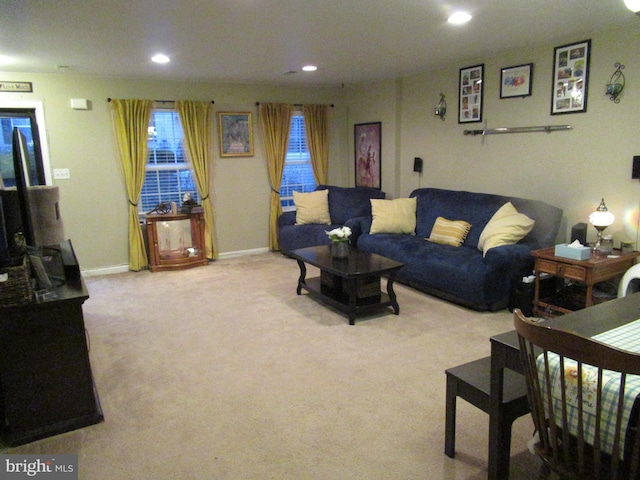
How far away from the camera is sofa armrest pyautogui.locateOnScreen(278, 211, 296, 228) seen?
246 inches

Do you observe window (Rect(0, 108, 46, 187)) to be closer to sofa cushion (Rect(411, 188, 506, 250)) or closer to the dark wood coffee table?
the dark wood coffee table

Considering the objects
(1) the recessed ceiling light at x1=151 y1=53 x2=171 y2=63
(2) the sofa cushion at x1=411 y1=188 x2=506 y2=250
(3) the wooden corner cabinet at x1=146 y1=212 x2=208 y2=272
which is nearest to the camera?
(1) the recessed ceiling light at x1=151 y1=53 x2=171 y2=63

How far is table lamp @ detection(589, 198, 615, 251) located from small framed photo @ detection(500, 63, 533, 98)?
1.37 metres

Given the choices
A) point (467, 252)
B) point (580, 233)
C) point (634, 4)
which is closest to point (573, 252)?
point (580, 233)

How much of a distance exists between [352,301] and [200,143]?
3257 millimetres

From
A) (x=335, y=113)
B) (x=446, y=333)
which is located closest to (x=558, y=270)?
(x=446, y=333)

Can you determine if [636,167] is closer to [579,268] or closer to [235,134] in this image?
[579,268]

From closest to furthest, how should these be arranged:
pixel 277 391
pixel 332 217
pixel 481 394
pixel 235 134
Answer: pixel 481 394 < pixel 277 391 < pixel 235 134 < pixel 332 217

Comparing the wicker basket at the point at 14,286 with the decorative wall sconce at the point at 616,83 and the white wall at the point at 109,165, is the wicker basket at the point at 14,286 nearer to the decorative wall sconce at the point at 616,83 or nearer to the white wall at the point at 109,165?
the white wall at the point at 109,165

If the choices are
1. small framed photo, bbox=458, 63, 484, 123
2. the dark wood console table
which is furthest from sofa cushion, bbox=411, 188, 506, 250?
the dark wood console table

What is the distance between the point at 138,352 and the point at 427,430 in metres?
2.16

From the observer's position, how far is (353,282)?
3781 millimetres

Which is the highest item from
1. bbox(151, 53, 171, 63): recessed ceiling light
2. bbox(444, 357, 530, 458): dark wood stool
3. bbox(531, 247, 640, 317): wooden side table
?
bbox(151, 53, 171, 63): recessed ceiling light

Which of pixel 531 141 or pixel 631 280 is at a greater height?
pixel 531 141
